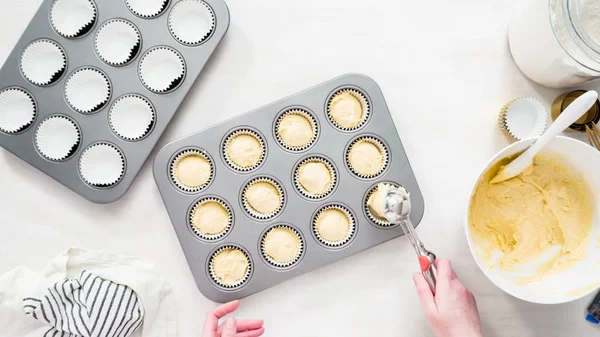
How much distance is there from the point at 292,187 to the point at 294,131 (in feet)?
0.40

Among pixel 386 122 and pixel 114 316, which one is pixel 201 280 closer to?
pixel 114 316

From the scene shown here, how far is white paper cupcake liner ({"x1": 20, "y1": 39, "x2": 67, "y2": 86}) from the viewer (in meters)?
1.04

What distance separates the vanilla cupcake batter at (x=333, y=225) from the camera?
103cm

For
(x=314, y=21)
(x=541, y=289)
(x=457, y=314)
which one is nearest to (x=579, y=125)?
(x=541, y=289)

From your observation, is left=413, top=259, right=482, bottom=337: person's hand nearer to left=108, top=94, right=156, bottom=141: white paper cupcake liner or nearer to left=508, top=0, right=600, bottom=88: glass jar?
left=508, top=0, right=600, bottom=88: glass jar

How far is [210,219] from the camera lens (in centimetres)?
103

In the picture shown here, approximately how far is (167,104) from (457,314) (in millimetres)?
755

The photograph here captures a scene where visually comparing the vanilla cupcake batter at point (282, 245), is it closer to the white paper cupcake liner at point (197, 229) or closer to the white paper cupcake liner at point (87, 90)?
the white paper cupcake liner at point (197, 229)

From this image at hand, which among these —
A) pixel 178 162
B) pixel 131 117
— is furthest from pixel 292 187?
pixel 131 117

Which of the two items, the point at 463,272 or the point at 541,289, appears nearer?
the point at 541,289

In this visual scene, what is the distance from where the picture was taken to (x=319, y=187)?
3.39 feet

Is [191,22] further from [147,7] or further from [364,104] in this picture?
[364,104]

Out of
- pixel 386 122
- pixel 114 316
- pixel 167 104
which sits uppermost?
pixel 167 104

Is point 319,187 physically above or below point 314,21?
below
